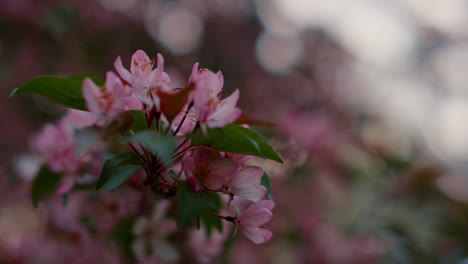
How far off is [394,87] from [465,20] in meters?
0.85

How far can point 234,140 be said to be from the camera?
0.55 meters

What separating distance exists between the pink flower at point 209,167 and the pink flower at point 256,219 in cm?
6

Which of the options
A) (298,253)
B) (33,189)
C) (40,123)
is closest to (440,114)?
(298,253)

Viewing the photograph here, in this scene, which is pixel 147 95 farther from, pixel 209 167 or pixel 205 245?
pixel 205 245

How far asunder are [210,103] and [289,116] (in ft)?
4.93

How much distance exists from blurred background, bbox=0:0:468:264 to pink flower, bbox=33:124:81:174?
30 cm

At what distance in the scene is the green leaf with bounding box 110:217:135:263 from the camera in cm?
87

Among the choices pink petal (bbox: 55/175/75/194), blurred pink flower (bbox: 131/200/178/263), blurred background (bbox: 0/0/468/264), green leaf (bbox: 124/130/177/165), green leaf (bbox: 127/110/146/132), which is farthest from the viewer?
blurred background (bbox: 0/0/468/264)

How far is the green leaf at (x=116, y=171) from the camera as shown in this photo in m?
0.56

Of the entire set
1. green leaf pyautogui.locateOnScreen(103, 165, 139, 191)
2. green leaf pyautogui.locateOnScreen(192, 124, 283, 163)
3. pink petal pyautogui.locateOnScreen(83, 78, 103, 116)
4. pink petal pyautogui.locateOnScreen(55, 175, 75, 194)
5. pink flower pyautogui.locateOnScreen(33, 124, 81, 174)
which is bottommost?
pink petal pyautogui.locateOnScreen(55, 175, 75, 194)

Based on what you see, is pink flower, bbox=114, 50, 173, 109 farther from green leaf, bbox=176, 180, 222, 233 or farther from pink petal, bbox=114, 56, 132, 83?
green leaf, bbox=176, 180, 222, 233

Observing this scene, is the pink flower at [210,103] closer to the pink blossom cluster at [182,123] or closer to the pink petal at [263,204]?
the pink blossom cluster at [182,123]

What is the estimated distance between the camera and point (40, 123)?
1.91 m

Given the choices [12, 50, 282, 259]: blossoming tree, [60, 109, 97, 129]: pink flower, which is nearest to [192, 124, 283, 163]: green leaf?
[12, 50, 282, 259]: blossoming tree
